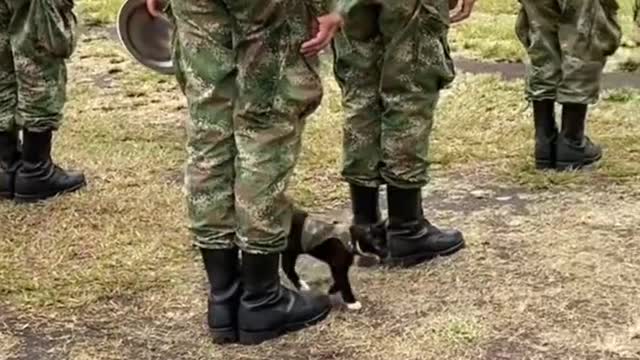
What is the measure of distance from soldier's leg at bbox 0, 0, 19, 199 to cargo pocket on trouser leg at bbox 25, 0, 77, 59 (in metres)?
0.11

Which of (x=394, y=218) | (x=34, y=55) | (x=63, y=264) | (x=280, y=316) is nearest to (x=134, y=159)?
(x=34, y=55)

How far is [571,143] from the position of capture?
520 centimetres

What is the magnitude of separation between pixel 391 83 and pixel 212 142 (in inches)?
29.4

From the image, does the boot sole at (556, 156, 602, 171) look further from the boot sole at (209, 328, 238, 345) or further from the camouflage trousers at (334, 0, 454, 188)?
the boot sole at (209, 328, 238, 345)

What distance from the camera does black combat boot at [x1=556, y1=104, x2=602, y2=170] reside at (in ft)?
17.0

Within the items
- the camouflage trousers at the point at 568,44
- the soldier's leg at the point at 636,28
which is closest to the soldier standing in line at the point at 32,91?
the camouflage trousers at the point at 568,44

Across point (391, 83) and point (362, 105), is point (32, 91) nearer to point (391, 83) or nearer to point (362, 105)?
point (362, 105)

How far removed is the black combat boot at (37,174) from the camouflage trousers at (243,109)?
1.70m

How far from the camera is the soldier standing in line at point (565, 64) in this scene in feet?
16.4

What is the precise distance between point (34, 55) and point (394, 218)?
171 centimetres

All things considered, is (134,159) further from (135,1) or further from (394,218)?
(394,218)

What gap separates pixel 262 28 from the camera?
11.4 feet

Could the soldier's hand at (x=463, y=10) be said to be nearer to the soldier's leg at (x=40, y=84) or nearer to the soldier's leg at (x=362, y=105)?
the soldier's leg at (x=362, y=105)

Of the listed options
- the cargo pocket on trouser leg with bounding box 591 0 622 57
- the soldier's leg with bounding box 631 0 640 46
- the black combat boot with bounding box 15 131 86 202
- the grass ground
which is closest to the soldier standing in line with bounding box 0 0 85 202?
the black combat boot with bounding box 15 131 86 202
